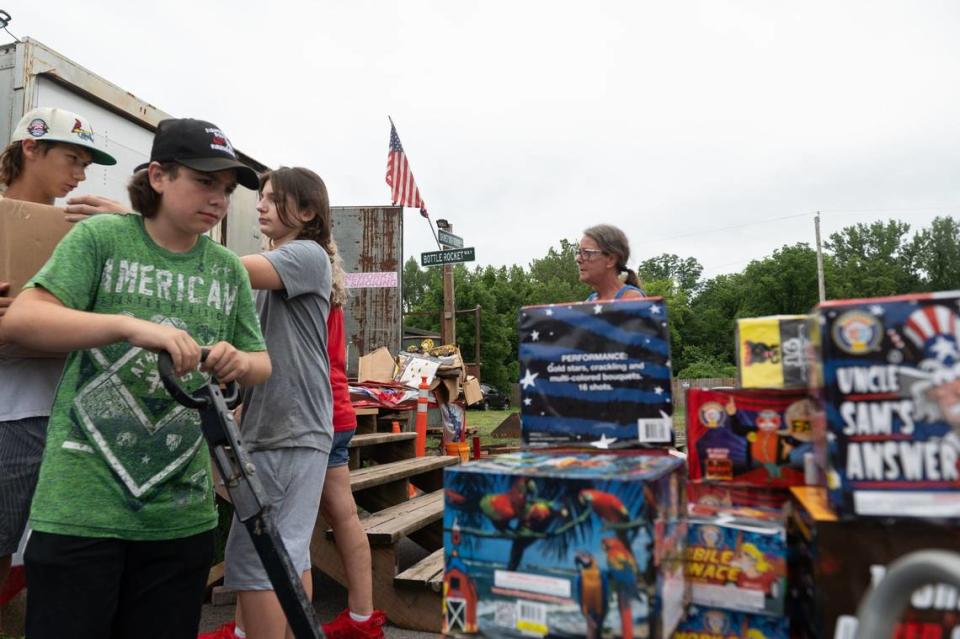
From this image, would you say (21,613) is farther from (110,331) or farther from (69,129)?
(110,331)

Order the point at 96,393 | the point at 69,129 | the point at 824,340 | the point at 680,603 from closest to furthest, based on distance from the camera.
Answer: the point at 824,340, the point at 680,603, the point at 96,393, the point at 69,129

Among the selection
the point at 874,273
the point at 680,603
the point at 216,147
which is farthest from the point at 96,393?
the point at 874,273

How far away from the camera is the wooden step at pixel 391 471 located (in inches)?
147

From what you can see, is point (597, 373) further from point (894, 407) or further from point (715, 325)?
point (715, 325)

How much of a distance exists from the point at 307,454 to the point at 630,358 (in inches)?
47.0

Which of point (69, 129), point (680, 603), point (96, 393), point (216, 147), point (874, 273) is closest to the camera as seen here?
point (680, 603)

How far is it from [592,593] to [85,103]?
13.9 ft

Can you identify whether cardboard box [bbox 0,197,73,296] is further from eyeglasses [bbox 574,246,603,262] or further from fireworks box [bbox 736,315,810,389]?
eyeglasses [bbox 574,246,603,262]

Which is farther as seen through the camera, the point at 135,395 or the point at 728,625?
the point at 135,395

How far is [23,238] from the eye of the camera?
176 centimetres

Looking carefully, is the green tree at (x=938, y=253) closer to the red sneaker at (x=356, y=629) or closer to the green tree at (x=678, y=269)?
the green tree at (x=678, y=269)

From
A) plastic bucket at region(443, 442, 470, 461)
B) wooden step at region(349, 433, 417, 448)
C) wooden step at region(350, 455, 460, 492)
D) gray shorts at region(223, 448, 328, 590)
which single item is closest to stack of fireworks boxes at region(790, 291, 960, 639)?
gray shorts at region(223, 448, 328, 590)

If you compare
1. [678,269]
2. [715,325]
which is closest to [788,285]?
[715,325]

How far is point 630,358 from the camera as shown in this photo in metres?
1.38
